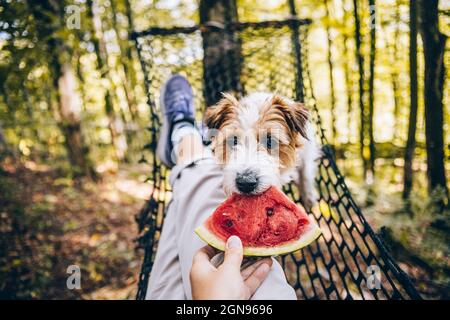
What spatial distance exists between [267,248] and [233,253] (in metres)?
0.31

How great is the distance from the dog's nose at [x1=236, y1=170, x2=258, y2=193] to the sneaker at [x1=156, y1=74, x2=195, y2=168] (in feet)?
3.44

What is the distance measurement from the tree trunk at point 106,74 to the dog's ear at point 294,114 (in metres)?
5.10

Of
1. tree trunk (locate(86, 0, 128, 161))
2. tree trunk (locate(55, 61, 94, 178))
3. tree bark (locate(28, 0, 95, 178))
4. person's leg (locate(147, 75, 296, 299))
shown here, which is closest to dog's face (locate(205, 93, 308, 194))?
person's leg (locate(147, 75, 296, 299))

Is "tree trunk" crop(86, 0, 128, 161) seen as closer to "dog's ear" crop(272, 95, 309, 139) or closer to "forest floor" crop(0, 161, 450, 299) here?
"forest floor" crop(0, 161, 450, 299)

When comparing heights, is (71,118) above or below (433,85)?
below

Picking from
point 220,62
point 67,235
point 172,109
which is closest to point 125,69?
point 67,235

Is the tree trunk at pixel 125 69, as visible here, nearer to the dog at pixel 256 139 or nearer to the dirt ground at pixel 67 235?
the dirt ground at pixel 67 235

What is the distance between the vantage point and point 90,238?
4.66m

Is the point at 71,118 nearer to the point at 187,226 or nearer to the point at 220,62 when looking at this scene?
the point at 220,62

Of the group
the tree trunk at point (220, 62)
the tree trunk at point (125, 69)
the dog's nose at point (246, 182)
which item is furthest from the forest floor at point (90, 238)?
the tree trunk at point (125, 69)

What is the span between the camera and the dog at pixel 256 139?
226 centimetres

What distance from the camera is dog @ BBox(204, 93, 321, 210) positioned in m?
2.26
